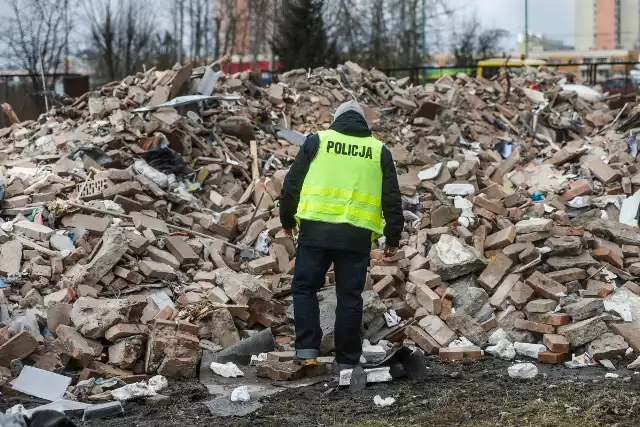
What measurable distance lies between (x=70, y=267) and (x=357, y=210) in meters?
2.83

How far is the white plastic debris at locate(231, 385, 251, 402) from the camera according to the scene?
497 centimetres

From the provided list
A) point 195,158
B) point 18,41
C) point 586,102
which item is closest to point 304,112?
point 195,158

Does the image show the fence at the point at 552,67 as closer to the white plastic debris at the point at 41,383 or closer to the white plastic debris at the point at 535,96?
the white plastic debris at the point at 535,96

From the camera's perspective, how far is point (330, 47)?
29.3 metres

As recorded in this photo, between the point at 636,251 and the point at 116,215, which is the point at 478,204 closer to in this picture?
the point at 636,251

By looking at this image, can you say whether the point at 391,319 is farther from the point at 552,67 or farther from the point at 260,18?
the point at 260,18

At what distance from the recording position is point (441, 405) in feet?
15.5

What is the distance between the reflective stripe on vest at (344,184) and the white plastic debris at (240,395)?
120cm

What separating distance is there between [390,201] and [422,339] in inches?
54.3

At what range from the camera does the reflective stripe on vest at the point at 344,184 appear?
5.45m

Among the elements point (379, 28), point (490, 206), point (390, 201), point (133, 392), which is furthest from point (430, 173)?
point (379, 28)

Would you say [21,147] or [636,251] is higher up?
[21,147]

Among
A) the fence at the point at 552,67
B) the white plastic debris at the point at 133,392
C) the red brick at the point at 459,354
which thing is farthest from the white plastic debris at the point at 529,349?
the fence at the point at 552,67

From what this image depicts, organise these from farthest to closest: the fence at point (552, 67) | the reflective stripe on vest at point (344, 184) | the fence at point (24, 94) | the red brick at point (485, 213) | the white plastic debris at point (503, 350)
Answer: the fence at point (552, 67) < the fence at point (24, 94) < the red brick at point (485, 213) < the white plastic debris at point (503, 350) < the reflective stripe on vest at point (344, 184)
